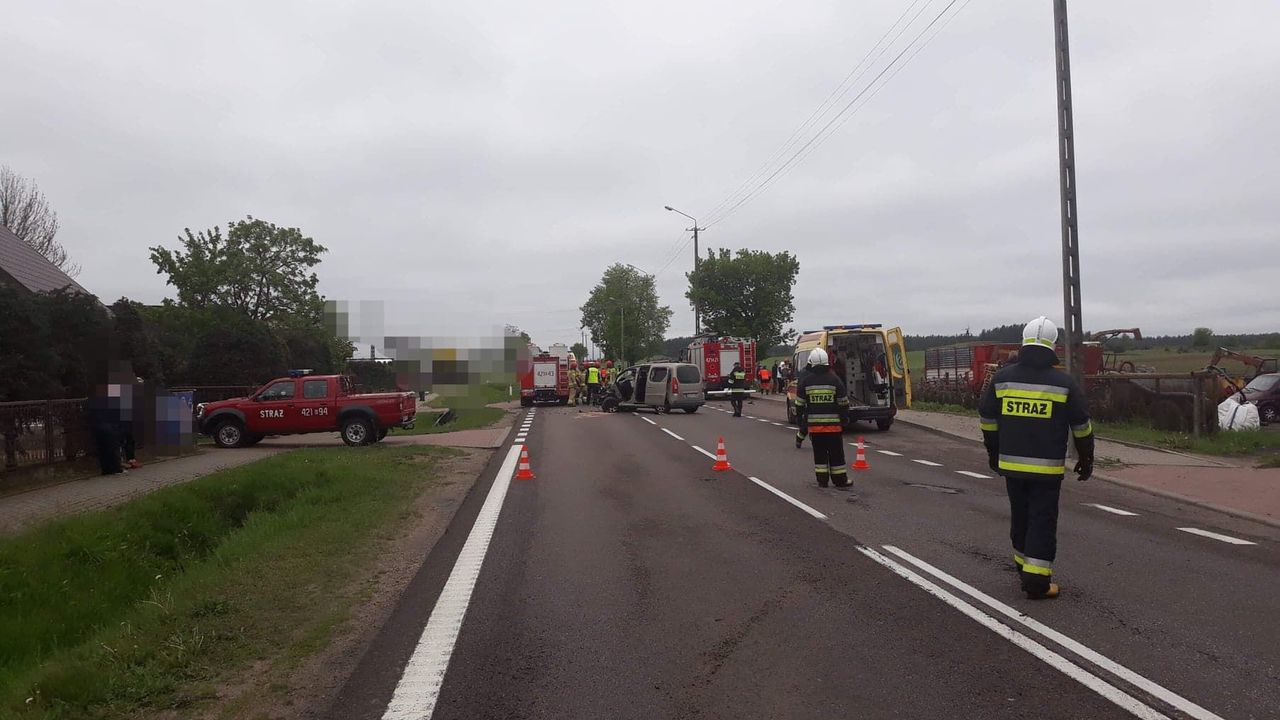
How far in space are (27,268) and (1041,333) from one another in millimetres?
33460

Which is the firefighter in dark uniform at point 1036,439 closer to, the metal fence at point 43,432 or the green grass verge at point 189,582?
the green grass verge at point 189,582

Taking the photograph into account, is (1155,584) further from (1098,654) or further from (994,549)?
(1098,654)

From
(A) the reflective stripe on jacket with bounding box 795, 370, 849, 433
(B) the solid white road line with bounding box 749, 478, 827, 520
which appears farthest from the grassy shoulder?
(B) the solid white road line with bounding box 749, 478, 827, 520

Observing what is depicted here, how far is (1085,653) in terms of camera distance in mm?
4824

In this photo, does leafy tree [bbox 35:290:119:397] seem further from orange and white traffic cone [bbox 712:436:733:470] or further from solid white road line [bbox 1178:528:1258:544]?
solid white road line [bbox 1178:528:1258:544]

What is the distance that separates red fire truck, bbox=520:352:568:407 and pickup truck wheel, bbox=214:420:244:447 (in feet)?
66.6

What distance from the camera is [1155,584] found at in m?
6.32

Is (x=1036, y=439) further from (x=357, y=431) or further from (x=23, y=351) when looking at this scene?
(x=23, y=351)

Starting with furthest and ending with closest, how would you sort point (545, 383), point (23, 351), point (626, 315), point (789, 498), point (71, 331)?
point (626, 315)
point (545, 383)
point (71, 331)
point (23, 351)
point (789, 498)

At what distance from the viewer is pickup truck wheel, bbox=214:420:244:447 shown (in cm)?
1950

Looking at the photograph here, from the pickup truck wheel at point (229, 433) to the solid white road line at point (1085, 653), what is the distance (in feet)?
55.7

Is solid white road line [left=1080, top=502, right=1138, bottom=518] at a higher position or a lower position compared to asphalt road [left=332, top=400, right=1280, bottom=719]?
lower

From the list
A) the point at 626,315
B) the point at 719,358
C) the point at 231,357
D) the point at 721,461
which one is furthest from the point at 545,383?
the point at 626,315

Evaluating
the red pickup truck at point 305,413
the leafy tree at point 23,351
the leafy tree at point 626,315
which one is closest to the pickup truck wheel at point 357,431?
the red pickup truck at point 305,413
